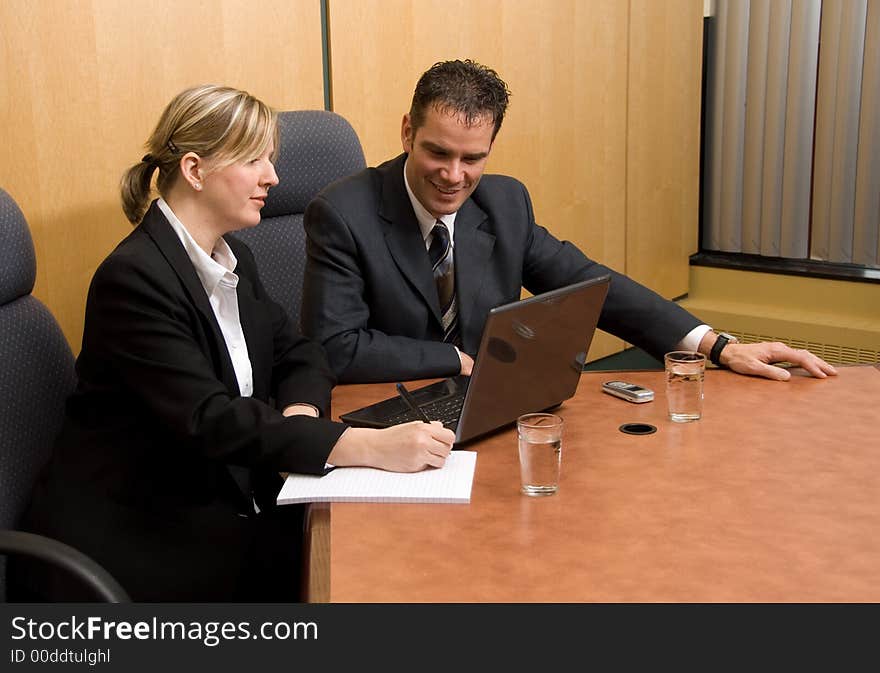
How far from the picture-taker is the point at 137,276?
5.48 ft

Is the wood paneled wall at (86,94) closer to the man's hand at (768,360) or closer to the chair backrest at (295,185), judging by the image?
the chair backrest at (295,185)

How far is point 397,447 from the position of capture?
153cm

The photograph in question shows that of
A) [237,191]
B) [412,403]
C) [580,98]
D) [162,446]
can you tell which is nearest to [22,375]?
[162,446]

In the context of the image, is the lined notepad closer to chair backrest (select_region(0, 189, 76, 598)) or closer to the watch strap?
chair backrest (select_region(0, 189, 76, 598))

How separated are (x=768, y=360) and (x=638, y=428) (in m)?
0.42

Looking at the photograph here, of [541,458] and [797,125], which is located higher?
[797,125]

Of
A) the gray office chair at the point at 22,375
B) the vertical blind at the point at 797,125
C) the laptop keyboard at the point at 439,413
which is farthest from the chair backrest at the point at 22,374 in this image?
the vertical blind at the point at 797,125

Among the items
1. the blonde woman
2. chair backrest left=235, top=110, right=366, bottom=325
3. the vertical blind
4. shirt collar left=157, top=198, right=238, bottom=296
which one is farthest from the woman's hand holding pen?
the vertical blind

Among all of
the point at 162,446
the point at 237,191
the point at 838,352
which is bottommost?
the point at 838,352

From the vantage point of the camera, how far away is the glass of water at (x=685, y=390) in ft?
5.73

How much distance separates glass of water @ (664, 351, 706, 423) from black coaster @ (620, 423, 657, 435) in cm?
6

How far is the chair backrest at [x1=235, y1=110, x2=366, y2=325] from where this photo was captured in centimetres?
244

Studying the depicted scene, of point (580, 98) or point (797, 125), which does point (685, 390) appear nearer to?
point (580, 98)

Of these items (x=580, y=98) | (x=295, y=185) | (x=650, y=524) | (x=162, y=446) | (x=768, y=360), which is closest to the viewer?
(x=650, y=524)
